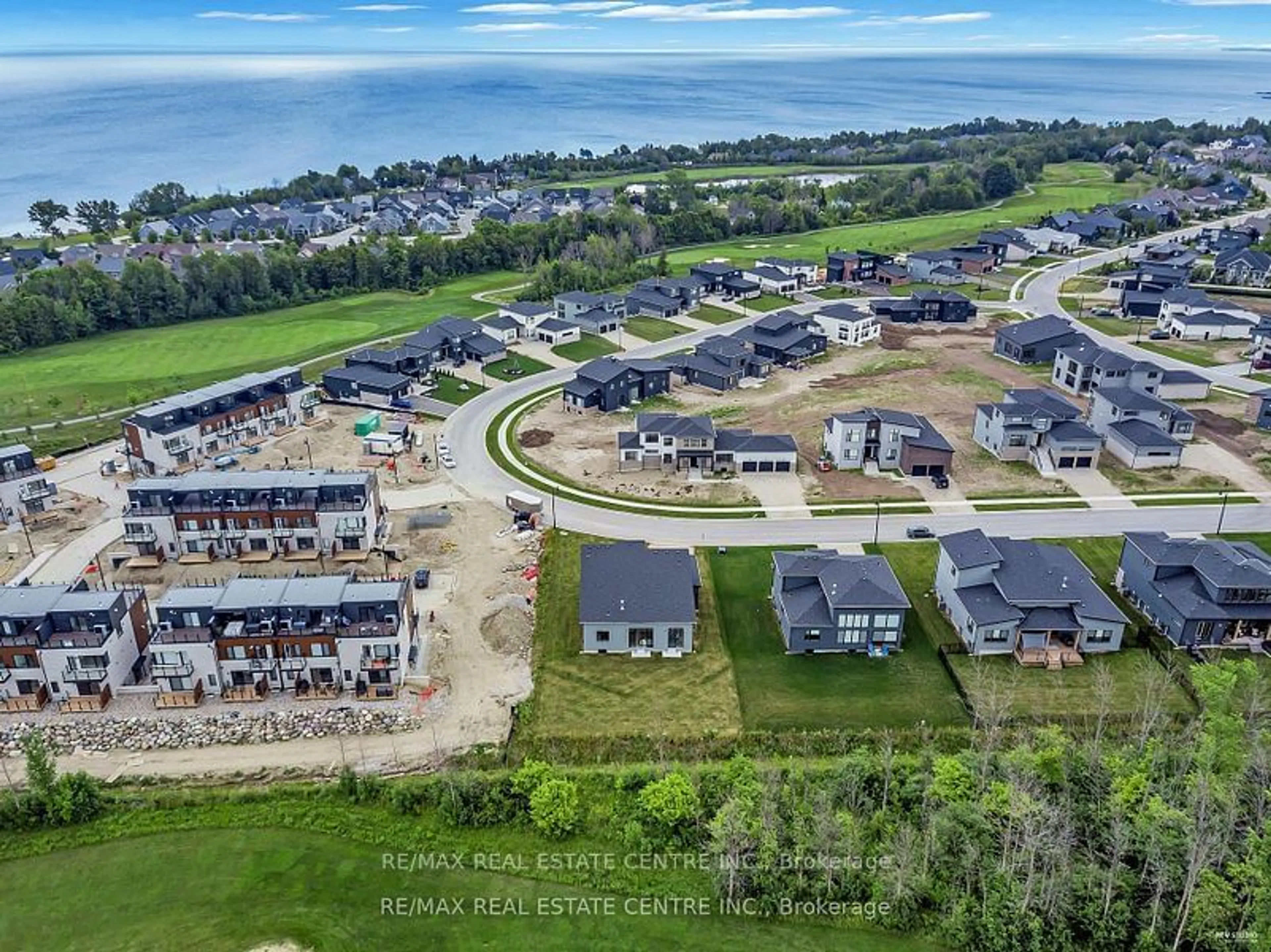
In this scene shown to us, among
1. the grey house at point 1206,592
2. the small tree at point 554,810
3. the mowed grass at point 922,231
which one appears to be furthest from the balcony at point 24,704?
the mowed grass at point 922,231

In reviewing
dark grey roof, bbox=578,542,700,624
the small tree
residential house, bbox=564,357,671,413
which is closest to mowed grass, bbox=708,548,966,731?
dark grey roof, bbox=578,542,700,624

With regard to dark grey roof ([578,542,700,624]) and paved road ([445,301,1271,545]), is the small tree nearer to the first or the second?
dark grey roof ([578,542,700,624])

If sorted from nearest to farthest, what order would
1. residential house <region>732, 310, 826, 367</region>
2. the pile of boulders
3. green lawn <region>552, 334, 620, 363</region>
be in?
the pile of boulders, residential house <region>732, 310, 826, 367</region>, green lawn <region>552, 334, 620, 363</region>

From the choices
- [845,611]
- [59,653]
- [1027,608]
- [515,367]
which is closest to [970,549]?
[1027,608]

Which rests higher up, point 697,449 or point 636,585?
point 697,449

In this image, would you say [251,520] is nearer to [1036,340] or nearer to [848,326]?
[848,326]

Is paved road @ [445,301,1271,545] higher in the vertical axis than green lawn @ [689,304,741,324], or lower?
lower

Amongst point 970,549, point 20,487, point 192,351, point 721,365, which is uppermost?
point 721,365
